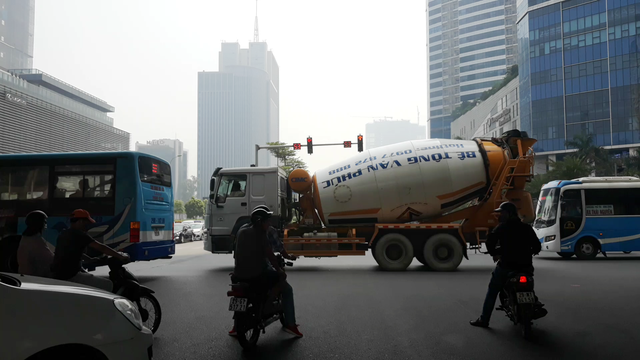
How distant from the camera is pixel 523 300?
6.06m

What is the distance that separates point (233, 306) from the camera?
555 cm

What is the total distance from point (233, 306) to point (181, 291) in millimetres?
5136

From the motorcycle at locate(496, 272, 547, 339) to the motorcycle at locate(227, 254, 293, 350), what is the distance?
2.97 meters

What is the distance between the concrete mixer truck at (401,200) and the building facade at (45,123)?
Answer: 65.6 m

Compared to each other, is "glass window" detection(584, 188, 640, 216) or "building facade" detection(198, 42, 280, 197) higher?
"building facade" detection(198, 42, 280, 197)

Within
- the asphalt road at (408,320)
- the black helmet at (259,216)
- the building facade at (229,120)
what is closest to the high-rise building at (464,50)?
the building facade at (229,120)

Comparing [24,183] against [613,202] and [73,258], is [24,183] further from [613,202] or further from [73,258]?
[613,202]

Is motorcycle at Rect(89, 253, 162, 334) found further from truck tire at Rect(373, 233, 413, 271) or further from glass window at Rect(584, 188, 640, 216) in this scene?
glass window at Rect(584, 188, 640, 216)

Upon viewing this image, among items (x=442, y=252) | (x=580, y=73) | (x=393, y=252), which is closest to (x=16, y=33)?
(x=580, y=73)

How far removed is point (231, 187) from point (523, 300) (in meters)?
10.1

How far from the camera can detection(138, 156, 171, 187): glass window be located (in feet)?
40.3

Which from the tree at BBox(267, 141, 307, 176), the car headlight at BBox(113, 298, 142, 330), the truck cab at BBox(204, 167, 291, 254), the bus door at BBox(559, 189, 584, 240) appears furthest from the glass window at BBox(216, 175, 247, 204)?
the tree at BBox(267, 141, 307, 176)

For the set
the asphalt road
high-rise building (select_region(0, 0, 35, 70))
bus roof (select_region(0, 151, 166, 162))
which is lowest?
the asphalt road

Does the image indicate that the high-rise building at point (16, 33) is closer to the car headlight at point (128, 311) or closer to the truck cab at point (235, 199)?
the truck cab at point (235, 199)
